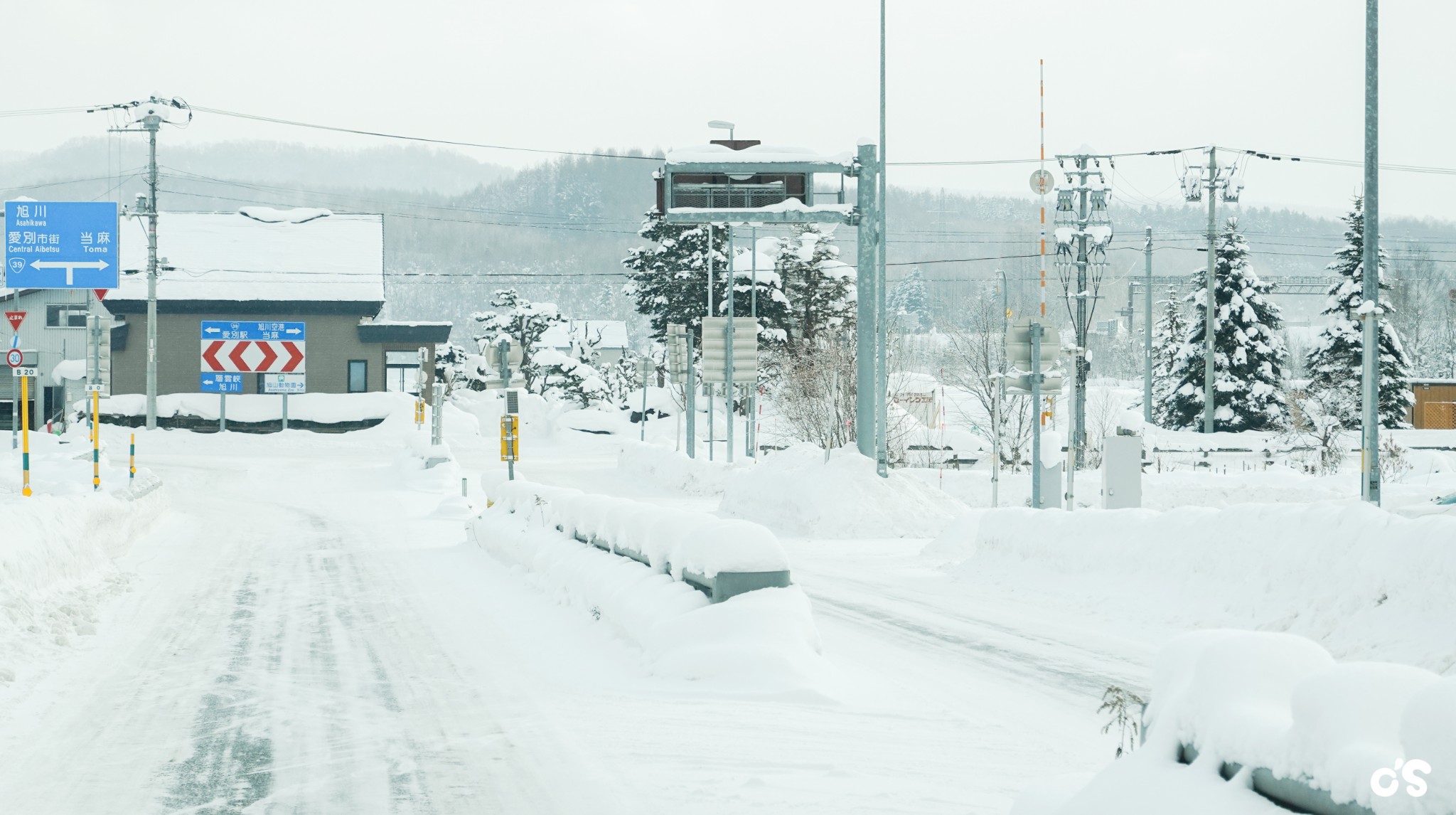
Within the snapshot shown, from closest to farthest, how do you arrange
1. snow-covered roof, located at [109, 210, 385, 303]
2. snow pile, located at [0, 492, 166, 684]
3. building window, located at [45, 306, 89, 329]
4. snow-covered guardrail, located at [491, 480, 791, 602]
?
snow-covered guardrail, located at [491, 480, 791, 602]
snow pile, located at [0, 492, 166, 684]
building window, located at [45, 306, 89, 329]
snow-covered roof, located at [109, 210, 385, 303]

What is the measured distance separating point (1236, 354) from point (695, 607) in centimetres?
4615

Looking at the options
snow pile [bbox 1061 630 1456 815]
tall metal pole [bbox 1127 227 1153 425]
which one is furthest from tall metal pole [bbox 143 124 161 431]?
snow pile [bbox 1061 630 1456 815]

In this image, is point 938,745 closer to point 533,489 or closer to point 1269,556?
point 1269,556

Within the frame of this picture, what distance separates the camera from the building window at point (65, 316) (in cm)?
5875

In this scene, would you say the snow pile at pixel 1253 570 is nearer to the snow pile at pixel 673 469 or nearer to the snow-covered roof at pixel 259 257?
the snow pile at pixel 673 469

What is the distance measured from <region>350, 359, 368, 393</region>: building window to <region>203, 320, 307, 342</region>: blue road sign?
337 cm

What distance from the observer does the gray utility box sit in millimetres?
19531

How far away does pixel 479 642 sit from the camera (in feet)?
35.3

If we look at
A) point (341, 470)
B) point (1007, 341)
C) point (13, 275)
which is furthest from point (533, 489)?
point (341, 470)

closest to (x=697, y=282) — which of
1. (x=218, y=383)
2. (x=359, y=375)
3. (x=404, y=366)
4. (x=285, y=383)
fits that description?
(x=359, y=375)

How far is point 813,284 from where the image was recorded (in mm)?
64500

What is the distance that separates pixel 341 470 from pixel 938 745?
35.5m

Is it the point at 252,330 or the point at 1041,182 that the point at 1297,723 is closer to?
the point at 1041,182

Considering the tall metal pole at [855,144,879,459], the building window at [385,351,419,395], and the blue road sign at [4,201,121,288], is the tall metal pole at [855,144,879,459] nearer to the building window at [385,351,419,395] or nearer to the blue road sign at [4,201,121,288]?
the blue road sign at [4,201,121,288]
